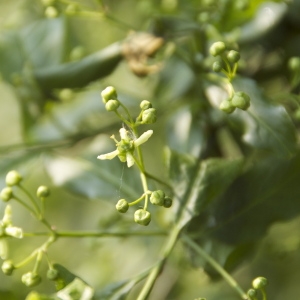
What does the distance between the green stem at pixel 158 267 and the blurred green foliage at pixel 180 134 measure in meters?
0.02

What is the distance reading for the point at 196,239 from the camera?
1.11 metres

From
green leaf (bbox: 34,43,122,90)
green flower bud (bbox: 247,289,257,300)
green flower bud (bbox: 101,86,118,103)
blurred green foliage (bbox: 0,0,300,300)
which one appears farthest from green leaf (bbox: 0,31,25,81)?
green flower bud (bbox: 247,289,257,300)

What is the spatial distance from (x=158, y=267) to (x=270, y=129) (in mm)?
258

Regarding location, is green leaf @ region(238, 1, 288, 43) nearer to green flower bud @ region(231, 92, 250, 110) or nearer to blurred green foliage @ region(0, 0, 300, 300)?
blurred green foliage @ region(0, 0, 300, 300)

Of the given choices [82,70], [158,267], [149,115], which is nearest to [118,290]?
[158,267]

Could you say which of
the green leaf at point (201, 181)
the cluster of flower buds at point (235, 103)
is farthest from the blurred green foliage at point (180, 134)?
the cluster of flower buds at point (235, 103)

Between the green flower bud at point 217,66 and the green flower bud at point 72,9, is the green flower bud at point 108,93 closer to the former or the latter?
the green flower bud at point 217,66

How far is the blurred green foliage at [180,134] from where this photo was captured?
1021mm

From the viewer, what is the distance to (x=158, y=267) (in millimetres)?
961

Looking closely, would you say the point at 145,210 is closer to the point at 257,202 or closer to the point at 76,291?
the point at 76,291

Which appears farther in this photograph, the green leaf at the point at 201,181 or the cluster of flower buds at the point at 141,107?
the green leaf at the point at 201,181

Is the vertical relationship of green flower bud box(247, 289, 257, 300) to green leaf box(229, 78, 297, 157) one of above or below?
below

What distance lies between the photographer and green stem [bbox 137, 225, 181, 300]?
35.5 inches

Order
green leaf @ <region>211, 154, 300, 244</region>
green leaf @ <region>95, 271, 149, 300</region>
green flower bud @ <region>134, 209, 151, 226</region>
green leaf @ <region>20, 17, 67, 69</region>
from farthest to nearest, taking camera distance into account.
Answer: green leaf @ <region>20, 17, 67, 69</region>
green leaf @ <region>211, 154, 300, 244</region>
green leaf @ <region>95, 271, 149, 300</region>
green flower bud @ <region>134, 209, 151, 226</region>
